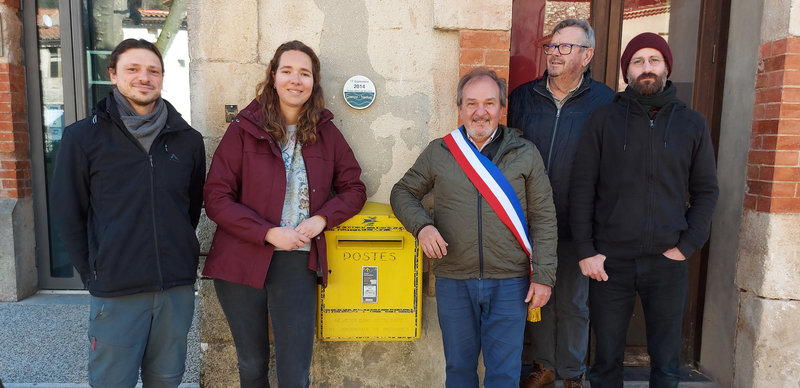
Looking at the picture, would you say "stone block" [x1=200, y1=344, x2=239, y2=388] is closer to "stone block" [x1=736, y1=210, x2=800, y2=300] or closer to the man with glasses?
the man with glasses

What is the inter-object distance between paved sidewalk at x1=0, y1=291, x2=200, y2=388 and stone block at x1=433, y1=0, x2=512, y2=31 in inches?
119

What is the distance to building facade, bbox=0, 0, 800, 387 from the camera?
301 cm

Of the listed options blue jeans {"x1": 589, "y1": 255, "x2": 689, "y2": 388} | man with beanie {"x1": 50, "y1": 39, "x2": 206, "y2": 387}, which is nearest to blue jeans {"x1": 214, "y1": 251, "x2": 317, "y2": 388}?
man with beanie {"x1": 50, "y1": 39, "x2": 206, "y2": 387}

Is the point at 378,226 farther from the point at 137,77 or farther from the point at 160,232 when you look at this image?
the point at 137,77

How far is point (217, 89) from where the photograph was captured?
9.83 feet

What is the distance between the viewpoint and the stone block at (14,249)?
479 cm

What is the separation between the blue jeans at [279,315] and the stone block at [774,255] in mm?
2937

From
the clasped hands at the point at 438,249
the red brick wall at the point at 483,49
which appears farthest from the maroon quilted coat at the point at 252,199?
the red brick wall at the point at 483,49

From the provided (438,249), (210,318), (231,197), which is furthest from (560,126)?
(210,318)

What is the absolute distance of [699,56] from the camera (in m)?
3.65

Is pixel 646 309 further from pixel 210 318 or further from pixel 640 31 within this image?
pixel 210 318

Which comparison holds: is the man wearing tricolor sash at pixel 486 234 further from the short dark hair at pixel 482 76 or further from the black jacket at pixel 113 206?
the black jacket at pixel 113 206

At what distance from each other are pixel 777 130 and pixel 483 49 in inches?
76.4

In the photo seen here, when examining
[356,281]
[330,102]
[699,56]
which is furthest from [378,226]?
[699,56]
